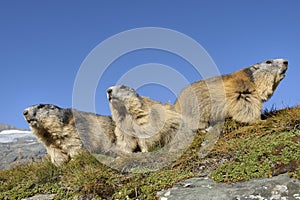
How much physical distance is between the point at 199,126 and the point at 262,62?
3.41 meters

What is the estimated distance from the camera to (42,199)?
8.80 metres

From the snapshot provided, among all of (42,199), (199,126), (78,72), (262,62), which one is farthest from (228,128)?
(42,199)

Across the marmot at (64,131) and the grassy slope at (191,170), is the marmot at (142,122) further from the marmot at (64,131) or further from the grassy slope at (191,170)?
the grassy slope at (191,170)

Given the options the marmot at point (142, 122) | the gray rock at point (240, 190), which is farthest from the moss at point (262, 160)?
the marmot at point (142, 122)

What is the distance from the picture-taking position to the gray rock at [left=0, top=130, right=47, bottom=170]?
20872 millimetres

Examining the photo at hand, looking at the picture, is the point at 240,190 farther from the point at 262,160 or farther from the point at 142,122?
the point at 142,122

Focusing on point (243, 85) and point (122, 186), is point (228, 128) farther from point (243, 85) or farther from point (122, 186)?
point (122, 186)

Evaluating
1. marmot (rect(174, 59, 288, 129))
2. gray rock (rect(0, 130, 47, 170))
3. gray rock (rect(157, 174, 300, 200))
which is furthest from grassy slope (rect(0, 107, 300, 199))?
gray rock (rect(0, 130, 47, 170))

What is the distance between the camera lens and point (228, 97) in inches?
494

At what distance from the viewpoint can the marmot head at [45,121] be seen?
14.3 metres

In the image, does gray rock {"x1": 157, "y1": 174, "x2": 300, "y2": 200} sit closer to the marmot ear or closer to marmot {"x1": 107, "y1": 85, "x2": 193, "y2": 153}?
marmot {"x1": 107, "y1": 85, "x2": 193, "y2": 153}

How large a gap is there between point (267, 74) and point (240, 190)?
279 inches

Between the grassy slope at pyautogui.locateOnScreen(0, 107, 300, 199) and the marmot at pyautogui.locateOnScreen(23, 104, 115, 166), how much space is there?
2691mm

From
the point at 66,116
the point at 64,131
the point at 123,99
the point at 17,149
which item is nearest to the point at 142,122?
the point at 123,99
